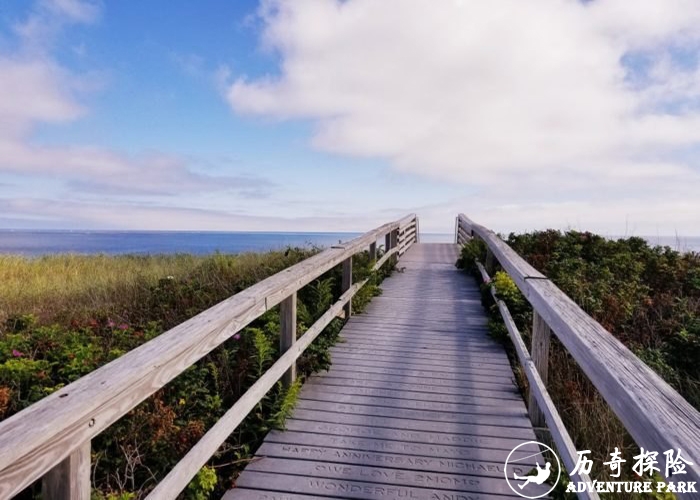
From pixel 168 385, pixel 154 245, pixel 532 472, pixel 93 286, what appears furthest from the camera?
pixel 154 245

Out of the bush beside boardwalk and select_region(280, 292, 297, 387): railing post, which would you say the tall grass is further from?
select_region(280, 292, 297, 387): railing post

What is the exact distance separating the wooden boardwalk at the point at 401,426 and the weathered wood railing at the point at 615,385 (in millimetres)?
475

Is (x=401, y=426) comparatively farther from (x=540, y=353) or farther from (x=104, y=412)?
(x=104, y=412)

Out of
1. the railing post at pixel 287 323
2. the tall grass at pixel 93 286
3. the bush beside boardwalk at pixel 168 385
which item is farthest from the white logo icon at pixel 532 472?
the tall grass at pixel 93 286

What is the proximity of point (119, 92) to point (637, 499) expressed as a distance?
19039 mm

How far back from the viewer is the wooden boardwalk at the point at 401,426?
8.94 feet

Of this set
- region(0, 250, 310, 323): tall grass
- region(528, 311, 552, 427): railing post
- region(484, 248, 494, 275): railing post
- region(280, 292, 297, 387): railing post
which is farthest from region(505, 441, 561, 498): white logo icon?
region(484, 248, 494, 275): railing post

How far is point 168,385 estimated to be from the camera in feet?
11.7

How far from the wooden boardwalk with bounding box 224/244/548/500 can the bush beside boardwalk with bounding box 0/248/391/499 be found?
228 mm

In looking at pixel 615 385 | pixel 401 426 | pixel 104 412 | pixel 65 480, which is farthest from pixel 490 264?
pixel 65 480

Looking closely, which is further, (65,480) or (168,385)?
(168,385)

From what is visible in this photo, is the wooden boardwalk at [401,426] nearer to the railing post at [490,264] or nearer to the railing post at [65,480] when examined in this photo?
the railing post at [65,480]

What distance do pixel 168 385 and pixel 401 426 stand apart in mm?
1759

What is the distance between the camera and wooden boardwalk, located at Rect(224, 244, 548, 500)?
2725mm
